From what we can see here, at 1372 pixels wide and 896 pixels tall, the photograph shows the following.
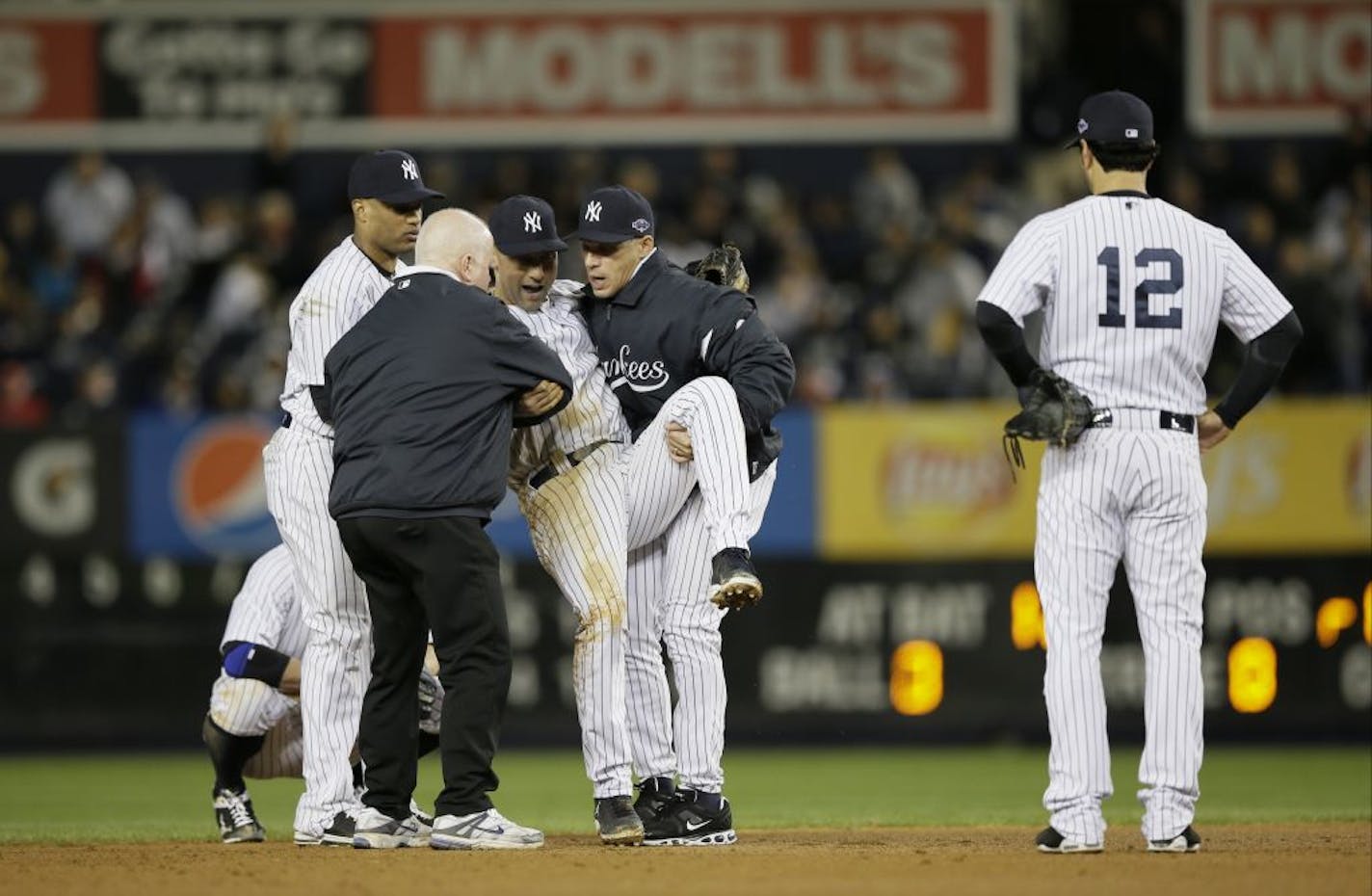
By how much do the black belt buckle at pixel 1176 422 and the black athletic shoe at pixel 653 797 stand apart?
225 cm

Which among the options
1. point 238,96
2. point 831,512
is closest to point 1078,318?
point 831,512

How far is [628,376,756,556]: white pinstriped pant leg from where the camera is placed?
785cm

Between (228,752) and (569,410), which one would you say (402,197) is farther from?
(228,752)

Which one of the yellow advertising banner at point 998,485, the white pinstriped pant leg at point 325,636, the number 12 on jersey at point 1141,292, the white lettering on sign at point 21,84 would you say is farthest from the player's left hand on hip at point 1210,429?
the white lettering on sign at point 21,84

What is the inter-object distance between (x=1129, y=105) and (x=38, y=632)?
9.07 m

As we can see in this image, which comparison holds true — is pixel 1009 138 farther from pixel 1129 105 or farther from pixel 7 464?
pixel 1129 105

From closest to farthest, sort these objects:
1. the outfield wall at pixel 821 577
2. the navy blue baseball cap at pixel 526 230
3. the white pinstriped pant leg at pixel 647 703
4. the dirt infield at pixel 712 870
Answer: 1. the dirt infield at pixel 712 870
2. the navy blue baseball cap at pixel 526 230
3. the white pinstriped pant leg at pixel 647 703
4. the outfield wall at pixel 821 577

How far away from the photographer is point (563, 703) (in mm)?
14438

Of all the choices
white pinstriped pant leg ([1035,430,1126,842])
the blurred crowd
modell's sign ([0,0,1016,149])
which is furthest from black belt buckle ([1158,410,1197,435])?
modell's sign ([0,0,1016,149])

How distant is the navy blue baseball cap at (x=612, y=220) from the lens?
8.15m

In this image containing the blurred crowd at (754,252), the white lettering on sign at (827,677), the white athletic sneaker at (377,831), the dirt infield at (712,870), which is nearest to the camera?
the dirt infield at (712,870)

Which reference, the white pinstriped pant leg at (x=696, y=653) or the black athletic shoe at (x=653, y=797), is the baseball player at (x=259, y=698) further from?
the white pinstriped pant leg at (x=696, y=653)

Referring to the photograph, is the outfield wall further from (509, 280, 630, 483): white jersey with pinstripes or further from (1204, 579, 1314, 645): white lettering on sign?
(509, 280, 630, 483): white jersey with pinstripes

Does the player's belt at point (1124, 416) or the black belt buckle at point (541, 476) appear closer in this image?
the player's belt at point (1124, 416)
